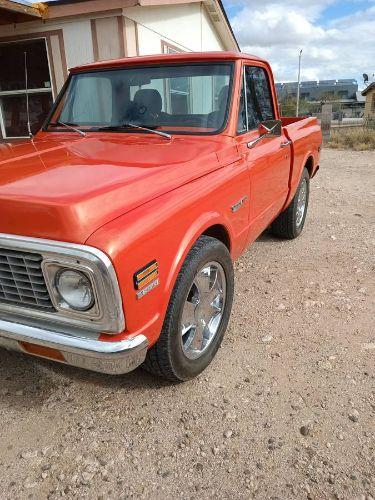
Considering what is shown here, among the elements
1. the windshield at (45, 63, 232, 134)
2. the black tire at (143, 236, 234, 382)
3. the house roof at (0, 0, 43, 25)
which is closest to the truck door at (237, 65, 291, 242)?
the windshield at (45, 63, 232, 134)

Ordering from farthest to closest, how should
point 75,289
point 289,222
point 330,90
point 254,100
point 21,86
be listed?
point 330,90, point 21,86, point 289,222, point 254,100, point 75,289

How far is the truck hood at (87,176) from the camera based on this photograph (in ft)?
5.63

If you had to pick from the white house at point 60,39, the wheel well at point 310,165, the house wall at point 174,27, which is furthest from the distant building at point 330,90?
the wheel well at point 310,165

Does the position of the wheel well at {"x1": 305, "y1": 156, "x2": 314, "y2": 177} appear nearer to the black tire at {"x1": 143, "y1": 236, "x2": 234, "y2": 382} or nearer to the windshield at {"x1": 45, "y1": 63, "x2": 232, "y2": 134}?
the windshield at {"x1": 45, "y1": 63, "x2": 232, "y2": 134}

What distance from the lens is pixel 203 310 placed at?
256 cm

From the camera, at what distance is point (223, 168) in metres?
2.66

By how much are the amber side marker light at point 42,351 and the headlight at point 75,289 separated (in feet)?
0.85

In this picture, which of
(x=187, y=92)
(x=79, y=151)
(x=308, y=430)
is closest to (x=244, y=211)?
(x=187, y=92)

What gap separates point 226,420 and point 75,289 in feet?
3.68

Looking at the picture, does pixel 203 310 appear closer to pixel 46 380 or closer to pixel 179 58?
pixel 46 380

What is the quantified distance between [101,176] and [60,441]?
4.42 ft

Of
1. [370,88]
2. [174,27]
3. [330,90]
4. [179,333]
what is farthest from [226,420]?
[330,90]

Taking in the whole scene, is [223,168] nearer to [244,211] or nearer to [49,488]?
[244,211]

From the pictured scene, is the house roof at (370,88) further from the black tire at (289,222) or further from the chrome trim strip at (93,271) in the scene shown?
the chrome trim strip at (93,271)
